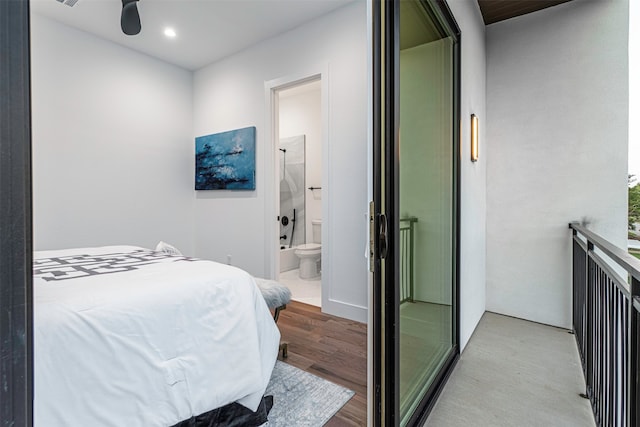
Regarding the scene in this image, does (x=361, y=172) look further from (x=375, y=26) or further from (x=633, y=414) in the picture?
(x=633, y=414)

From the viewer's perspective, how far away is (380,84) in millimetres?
1138

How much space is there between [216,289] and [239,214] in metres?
2.37

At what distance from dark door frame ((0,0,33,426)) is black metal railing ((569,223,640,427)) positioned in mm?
1406

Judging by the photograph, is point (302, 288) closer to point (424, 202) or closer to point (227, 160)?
point (227, 160)

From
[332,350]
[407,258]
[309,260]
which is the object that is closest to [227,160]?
[309,260]

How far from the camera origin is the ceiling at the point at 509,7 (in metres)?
2.74

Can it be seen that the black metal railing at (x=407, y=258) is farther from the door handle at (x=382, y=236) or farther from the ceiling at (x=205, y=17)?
the ceiling at (x=205, y=17)

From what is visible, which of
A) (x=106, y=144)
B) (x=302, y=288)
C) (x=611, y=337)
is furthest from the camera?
(x=302, y=288)

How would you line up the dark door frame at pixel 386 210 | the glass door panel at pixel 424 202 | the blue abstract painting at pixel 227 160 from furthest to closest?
the blue abstract painting at pixel 227 160 → the glass door panel at pixel 424 202 → the dark door frame at pixel 386 210

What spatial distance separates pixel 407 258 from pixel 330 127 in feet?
6.07

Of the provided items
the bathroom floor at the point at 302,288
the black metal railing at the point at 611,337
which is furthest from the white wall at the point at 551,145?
the bathroom floor at the point at 302,288

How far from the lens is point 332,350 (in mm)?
2340

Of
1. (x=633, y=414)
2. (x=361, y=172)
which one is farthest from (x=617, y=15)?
(x=633, y=414)

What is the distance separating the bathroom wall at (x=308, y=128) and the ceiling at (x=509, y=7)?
252cm
